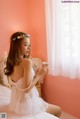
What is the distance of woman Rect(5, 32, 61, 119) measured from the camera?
1.77 meters

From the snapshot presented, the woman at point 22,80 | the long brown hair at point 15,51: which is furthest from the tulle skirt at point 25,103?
the long brown hair at point 15,51

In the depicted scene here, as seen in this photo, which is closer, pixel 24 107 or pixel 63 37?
pixel 24 107

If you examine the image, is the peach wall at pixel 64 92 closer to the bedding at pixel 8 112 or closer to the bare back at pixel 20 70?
the bedding at pixel 8 112

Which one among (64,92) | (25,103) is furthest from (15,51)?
(64,92)

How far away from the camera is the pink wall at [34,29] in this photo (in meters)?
3.12

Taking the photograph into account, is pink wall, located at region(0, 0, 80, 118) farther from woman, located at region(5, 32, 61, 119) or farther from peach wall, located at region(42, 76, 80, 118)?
woman, located at region(5, 32, 61, 119)

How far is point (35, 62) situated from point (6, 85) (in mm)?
664

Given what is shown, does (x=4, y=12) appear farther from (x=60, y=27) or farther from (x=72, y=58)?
(x=72, y=58)

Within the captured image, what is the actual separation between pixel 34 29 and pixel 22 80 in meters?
1.98

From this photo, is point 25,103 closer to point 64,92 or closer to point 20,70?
point 20,70

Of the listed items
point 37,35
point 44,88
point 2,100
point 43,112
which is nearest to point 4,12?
point 37,35

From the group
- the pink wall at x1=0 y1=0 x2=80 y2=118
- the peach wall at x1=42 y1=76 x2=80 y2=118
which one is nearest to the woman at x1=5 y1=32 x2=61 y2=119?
the peach wall at x1=42 y1=76 x2=80 y2=118

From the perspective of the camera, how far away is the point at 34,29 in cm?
363

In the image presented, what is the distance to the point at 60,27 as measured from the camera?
284 cm
